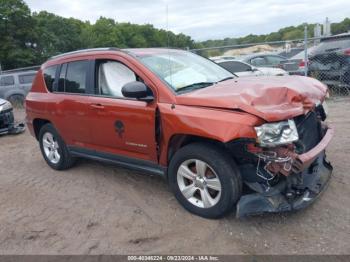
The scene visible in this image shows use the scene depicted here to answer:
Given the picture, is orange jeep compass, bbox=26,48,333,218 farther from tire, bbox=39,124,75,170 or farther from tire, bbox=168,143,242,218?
tire, bbox=39,124,75,170

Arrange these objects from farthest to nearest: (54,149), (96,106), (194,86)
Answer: (54,149) < (96,106) < (194,86)

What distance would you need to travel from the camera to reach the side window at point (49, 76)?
5.66 m

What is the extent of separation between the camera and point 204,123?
3.64 metres

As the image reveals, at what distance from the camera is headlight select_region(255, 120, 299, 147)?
340 cm

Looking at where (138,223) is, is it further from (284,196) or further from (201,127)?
(284,196)

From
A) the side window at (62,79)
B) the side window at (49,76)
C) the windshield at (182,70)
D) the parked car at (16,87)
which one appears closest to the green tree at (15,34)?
the parked car at (16,87)

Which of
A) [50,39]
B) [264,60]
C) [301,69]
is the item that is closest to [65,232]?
[301,69]

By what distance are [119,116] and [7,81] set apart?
11.8 m

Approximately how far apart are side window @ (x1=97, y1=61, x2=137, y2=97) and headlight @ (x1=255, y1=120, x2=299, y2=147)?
69.2 inches

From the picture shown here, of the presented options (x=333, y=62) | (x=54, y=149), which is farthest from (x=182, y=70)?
(x=333, y=62)

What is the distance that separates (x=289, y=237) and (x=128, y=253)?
1.51m

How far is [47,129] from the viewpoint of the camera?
19.2ft

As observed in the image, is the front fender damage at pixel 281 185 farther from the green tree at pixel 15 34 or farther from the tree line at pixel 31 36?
the green tree at pixel 15 34

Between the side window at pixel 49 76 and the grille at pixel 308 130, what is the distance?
366 cm
